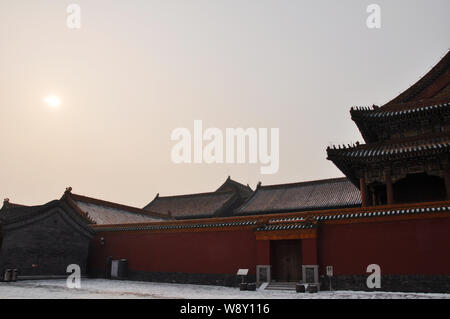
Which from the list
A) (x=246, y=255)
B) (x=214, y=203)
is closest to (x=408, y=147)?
(x=246, y=255)

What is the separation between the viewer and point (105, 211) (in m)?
26.8

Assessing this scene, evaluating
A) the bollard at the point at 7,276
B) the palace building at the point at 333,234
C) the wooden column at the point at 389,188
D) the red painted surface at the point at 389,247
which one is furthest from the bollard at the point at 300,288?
the bollard at the point at 7,276

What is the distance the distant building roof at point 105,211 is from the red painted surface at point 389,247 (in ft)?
47.4

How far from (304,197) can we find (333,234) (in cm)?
1437

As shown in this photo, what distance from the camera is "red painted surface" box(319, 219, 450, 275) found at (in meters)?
12.6

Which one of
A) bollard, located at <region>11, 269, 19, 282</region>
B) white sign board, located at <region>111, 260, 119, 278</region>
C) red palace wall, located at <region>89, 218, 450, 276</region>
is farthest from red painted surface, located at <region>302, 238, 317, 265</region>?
bollard, located at <region>11, 269, 19, 282</region>

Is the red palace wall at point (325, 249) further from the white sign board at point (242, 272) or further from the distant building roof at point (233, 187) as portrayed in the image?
the distant building roof at point (233, 187)

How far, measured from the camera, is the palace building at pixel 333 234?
43.0 feet

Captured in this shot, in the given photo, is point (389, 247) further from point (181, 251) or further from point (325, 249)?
point (181, 251)

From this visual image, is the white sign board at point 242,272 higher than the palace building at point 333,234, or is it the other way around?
the palace building at point 333,234

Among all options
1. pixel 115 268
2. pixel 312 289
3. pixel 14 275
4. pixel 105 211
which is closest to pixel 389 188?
pixel 312 289

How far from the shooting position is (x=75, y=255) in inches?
773

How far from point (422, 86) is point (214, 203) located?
21027mm

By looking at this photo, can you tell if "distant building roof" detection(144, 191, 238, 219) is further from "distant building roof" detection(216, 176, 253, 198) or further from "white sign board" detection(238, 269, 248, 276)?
"white sign board" detection(238, 269, 248, 276)
